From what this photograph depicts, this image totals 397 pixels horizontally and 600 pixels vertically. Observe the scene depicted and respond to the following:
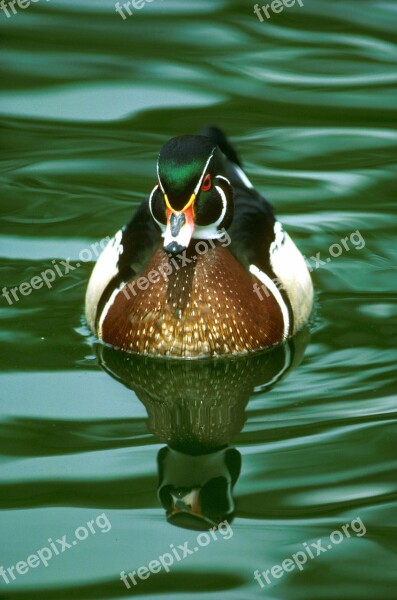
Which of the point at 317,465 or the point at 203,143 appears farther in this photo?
the point at 203,143

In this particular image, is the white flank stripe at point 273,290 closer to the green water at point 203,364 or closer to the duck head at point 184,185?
the green water at point 203,364

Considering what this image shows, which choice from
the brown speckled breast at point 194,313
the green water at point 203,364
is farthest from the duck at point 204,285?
the green water at point 203,364

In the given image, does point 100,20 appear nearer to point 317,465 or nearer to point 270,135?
point 270,135

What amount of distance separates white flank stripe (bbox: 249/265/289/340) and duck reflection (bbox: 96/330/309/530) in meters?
0.12

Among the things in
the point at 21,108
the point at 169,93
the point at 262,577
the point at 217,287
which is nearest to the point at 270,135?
the point at 169,93

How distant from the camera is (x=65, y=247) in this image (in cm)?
895

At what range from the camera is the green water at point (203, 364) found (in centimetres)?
573

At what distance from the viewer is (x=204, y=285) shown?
25.0 feet

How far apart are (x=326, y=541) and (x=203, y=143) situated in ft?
7.89

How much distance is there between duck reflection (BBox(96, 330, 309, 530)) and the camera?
610 cm

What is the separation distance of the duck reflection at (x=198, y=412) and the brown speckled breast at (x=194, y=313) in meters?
0.08

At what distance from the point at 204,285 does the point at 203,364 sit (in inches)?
18.2

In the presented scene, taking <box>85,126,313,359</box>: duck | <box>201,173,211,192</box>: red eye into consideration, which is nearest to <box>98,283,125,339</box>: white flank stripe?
<box>85,126,313,359</box>: duck

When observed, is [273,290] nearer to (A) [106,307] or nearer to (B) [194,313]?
(B) [194,313]
